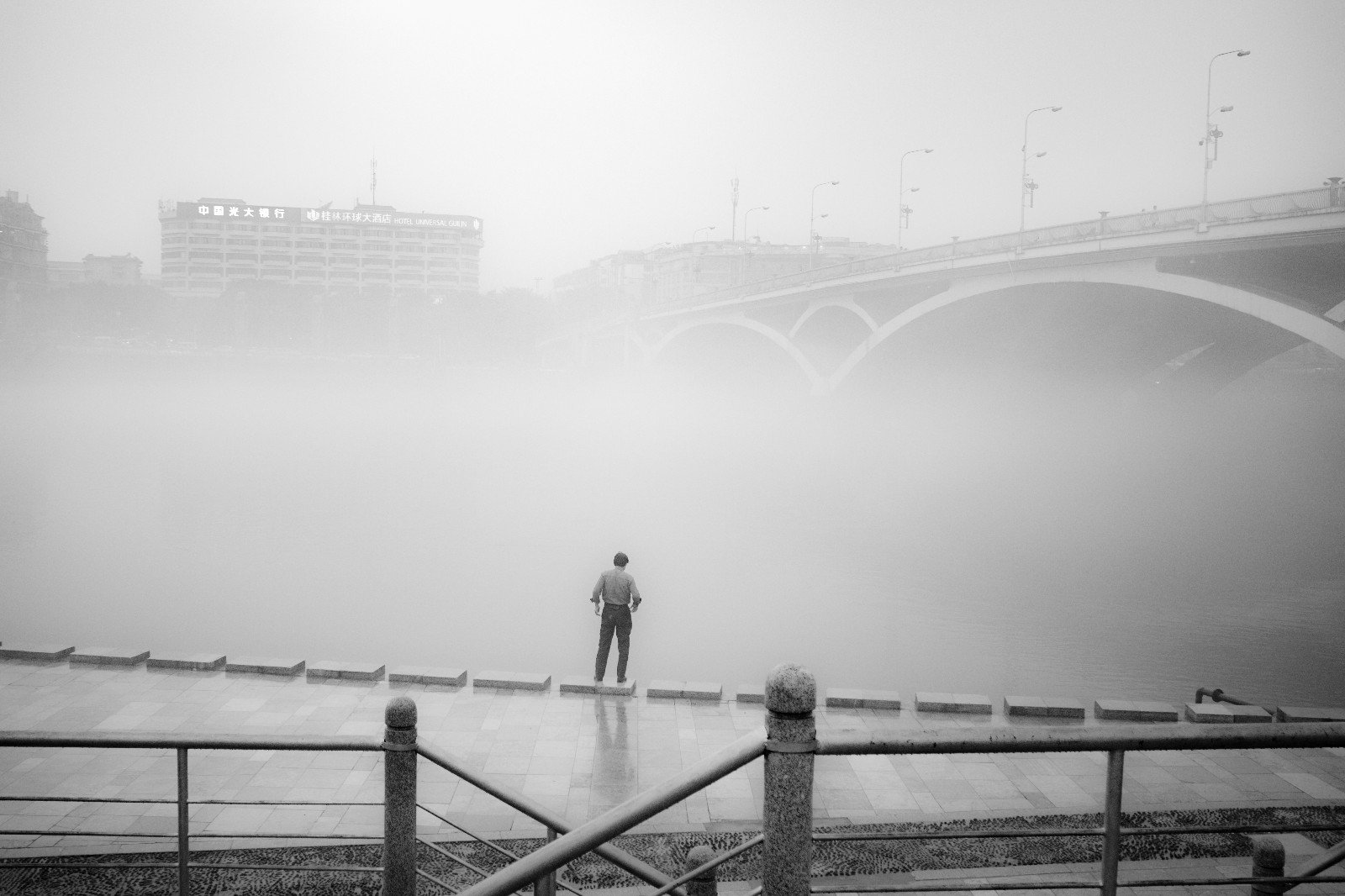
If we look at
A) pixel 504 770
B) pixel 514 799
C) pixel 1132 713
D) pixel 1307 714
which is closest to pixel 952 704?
pixel 1132 713

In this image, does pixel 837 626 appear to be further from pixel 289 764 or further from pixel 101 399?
pixel 101 399

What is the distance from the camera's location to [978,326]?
3866 cm

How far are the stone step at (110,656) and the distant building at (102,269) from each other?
94658mm

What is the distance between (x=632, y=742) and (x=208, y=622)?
10979 mm

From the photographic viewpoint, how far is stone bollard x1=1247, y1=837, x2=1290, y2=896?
11.5ft

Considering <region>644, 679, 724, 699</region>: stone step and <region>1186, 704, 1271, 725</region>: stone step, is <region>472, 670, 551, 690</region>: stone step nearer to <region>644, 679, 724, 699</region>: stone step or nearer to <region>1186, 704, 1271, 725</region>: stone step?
<region>644, 679, 724, 699</region>: stone step

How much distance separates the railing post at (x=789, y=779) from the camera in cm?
231

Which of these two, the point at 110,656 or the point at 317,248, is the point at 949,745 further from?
the point at 317,248

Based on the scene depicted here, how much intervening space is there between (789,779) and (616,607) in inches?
324

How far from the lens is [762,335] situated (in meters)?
47.3

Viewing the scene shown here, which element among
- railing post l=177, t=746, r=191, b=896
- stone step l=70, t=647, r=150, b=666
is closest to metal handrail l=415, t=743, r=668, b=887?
railing post l=177, t=746, r=191, b=896

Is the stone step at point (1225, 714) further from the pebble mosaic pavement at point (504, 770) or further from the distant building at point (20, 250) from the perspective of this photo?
the distant building at point (20, 250)

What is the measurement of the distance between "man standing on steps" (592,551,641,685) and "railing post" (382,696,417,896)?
646 cm

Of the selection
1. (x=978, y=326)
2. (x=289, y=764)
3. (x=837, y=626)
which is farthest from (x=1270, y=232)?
(x=289, y=764)
